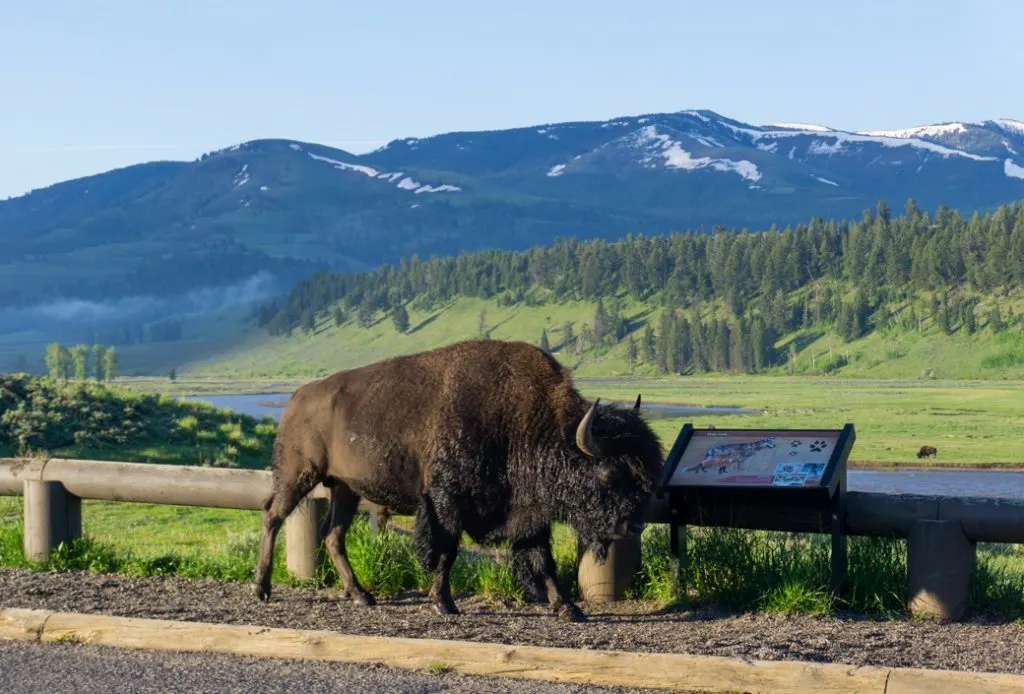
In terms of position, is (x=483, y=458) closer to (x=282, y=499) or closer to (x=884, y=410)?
(x=282, y=499)

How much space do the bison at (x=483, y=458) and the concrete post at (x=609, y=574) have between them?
1.33 feet

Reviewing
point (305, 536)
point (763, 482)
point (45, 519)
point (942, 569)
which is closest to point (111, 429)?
point (45, 519)

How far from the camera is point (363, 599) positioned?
405 inches

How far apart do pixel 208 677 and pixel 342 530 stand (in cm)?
286

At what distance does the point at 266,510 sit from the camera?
10672 mm

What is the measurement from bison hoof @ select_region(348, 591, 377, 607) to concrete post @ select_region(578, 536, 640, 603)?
157cm

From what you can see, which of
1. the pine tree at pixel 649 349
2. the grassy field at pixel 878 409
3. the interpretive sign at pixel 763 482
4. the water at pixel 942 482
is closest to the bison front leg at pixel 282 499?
the interpretive sign at pixel 763 482

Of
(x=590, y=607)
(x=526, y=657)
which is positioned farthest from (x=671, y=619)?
(x=526, y=657)

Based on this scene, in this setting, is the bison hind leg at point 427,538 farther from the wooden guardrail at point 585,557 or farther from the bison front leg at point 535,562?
the wooden guardrail at point 585,557

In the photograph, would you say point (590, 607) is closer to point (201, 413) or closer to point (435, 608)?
point (435, 608)

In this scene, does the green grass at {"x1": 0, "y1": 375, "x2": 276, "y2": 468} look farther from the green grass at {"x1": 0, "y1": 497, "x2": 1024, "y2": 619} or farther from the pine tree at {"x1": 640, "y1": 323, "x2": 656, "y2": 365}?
the pine tree at {"x1": 640, "y1": 323, "x2": 656, "y2": 365}

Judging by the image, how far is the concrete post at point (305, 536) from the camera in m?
11.0

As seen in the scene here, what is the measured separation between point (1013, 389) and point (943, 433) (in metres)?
51.5

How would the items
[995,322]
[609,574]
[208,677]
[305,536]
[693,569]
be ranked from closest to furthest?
[208,677]
[693,569]
[609,574]
[305,536]
[995,322]
